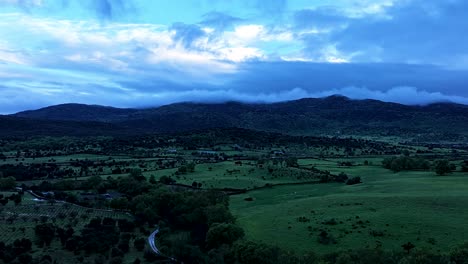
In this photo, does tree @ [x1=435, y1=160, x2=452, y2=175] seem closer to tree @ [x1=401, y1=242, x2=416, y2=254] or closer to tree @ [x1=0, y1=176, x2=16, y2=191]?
tree @ [x1=401, y1=242, x2=416, y2=254]

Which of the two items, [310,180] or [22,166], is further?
[22,166]

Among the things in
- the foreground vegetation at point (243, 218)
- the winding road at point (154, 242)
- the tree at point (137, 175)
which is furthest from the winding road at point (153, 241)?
the tree at point (137, 175)

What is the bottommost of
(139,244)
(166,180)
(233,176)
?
(139,244)

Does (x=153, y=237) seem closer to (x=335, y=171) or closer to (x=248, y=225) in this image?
(x=248, y=225)

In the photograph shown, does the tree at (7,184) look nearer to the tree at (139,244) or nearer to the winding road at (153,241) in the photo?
the winding road at (153,241)

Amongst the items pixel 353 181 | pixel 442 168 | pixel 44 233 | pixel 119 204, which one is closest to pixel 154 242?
pixel 44 233

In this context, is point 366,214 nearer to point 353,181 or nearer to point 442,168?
point 353,181

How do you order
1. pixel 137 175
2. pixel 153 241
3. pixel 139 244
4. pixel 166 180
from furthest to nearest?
pixel 137 175, pixel 166 180, pixel 153 241, pixel 139 244

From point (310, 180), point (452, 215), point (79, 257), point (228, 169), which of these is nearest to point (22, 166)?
point (228, 169)
